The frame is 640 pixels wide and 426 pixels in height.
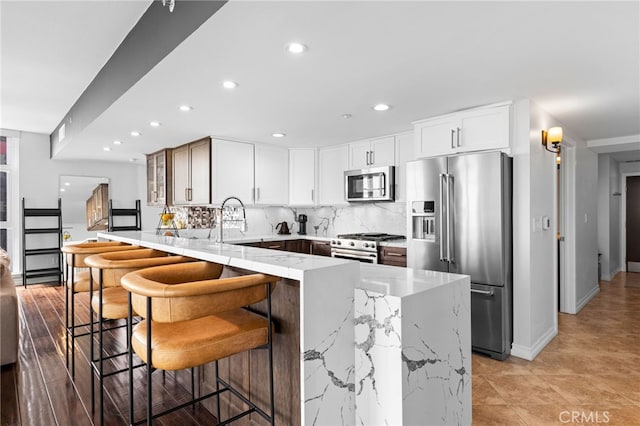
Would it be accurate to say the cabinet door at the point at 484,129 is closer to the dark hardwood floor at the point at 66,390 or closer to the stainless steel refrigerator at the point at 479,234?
the stainless steel refrigerator at the point at 479,234

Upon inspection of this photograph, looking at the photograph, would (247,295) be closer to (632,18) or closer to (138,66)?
(138,66)

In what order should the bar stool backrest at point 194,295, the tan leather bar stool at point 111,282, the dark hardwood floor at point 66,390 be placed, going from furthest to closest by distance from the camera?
the dark hardwood floor at point 66,390
the tan leather bar stool at point 111,282
the bar stool backrest at point 194,295

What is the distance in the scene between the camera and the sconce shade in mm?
3447

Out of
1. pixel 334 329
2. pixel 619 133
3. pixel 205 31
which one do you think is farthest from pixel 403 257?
pixel 619 133

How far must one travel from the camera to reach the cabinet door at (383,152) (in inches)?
178

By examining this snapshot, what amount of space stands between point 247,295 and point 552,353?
3.02m

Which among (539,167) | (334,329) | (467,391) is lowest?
(467,391)

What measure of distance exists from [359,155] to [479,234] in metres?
2.19

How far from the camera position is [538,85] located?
2781 millimetres

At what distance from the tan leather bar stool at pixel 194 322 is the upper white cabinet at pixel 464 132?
2.47m

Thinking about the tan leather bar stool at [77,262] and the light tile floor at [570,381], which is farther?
the tan leather bar stool at [77,262]

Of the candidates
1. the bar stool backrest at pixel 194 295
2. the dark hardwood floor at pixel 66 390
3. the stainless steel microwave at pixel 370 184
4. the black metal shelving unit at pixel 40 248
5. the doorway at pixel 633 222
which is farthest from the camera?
the doorway at pixel 633 222

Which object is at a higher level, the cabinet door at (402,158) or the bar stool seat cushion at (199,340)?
the cabinet door at (402,158)

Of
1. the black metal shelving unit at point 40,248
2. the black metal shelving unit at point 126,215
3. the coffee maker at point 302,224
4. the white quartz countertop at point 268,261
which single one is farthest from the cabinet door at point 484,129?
the black metal shelving unit at point 40,248
